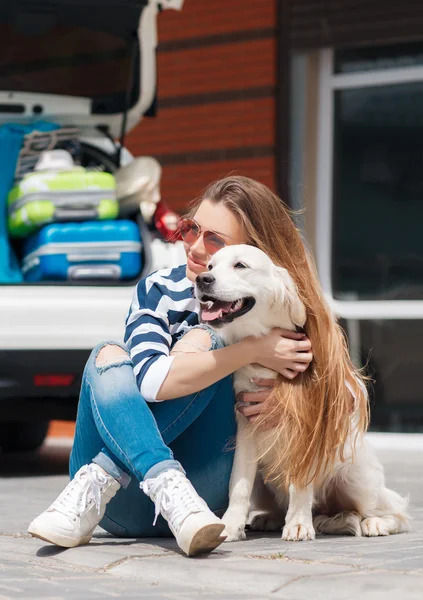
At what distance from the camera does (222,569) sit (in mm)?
3324

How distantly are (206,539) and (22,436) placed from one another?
4.48 meters

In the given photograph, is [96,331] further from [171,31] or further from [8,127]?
[171,31]

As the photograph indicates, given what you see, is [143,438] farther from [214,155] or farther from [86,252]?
[214,155]

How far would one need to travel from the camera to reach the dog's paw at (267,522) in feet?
13.8

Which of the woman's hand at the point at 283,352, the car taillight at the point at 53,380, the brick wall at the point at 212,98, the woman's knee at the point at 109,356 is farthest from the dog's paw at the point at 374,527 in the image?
the brick wall at the point at 212,98

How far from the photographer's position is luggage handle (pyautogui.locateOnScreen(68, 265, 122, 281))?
20.3ft

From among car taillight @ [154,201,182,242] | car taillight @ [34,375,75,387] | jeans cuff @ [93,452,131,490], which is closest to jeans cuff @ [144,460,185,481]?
jeans cuff @ [93,452,131,490]

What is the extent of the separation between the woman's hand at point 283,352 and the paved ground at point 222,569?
21.2 inches

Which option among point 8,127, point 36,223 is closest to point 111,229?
point 36,223

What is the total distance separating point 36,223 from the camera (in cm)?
616

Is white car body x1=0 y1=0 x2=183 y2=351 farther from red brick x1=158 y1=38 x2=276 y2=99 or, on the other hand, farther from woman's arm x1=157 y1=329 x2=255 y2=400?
red brick x1=158 y1=38 x2=276 y2=99

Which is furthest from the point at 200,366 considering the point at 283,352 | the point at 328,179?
the point at 328,179

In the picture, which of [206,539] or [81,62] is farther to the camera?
[81,62]

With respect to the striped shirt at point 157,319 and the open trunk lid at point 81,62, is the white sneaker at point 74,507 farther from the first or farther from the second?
the open trunk lid at point 81,62
